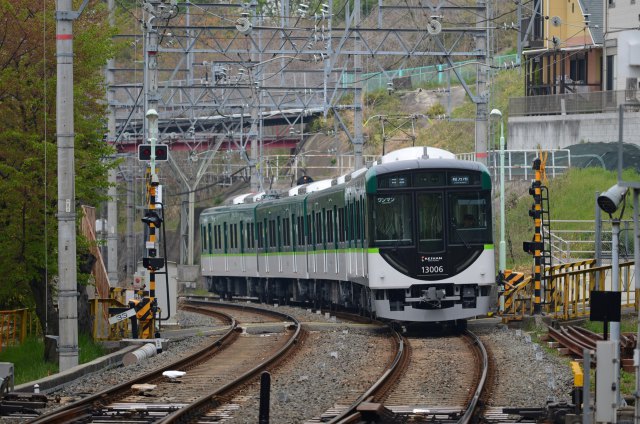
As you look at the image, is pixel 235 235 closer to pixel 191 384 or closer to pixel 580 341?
pixel 580 341

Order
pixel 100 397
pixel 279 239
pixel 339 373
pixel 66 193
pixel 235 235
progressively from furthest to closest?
1. pixel 235 235
2. pixel 279 239
3. pixel 66 193
4. pixel 339 373
5. pixel 100 397

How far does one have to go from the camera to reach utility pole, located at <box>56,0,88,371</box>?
61.7 feet

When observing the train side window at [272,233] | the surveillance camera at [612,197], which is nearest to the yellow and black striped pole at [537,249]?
the surveillance camera at [612,197]

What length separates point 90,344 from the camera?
23516 mm

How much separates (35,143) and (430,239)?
671cm

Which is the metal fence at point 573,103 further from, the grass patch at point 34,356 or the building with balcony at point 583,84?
the grass patch at point 34,356

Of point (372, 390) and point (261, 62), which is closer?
point (372, 390)

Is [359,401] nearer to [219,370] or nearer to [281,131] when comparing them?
[219,370]

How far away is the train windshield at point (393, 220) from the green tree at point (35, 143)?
5.11 metres

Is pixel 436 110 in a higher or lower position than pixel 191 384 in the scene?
higher

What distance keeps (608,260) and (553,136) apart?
16994 mm

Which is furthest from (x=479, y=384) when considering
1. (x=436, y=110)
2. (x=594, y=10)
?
(x=436, y=110)

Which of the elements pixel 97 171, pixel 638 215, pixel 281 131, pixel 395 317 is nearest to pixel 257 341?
pixel 395 317

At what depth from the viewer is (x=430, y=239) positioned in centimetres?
2298
